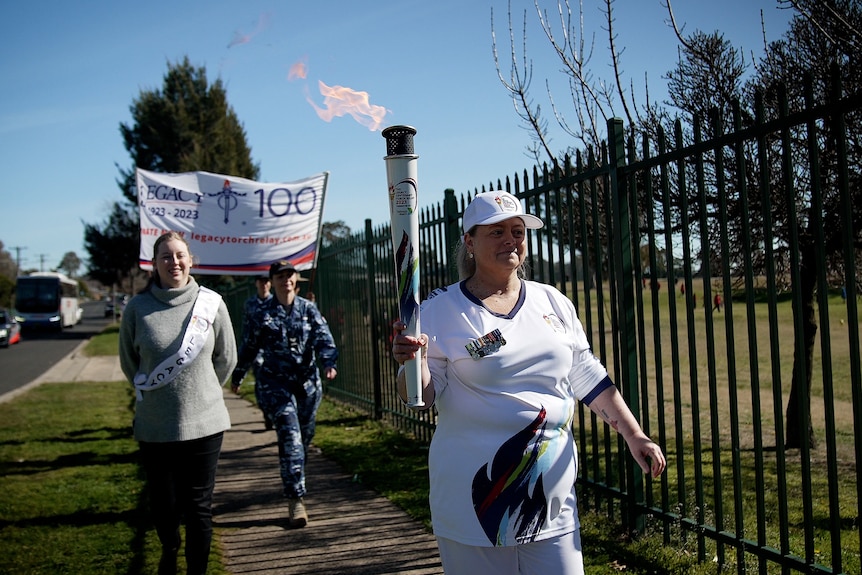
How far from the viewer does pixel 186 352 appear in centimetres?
436

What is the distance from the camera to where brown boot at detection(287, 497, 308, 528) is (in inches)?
227

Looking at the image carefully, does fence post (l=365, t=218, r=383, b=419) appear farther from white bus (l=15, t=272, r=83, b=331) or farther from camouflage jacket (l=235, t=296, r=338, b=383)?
→ white bus (l=15, t=272, r=83, b=331)

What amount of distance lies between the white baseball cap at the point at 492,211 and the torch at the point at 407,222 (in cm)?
35

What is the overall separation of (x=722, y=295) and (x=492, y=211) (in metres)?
4.58

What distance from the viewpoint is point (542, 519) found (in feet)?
8.64

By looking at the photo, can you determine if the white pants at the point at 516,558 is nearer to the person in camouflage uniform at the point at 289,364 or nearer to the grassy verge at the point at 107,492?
the grassy verge at the point at 107,492

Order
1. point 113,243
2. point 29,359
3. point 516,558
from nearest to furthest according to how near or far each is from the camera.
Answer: point 516,558 → point 29,359 → point 113,243

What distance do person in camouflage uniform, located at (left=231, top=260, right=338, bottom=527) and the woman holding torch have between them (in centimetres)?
335

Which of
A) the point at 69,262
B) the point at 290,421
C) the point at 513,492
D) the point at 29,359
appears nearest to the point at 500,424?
the point at 513,492

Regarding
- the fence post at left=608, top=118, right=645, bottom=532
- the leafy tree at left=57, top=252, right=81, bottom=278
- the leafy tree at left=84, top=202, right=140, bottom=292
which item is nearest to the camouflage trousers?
the fence post at left=608, top=118, right=645, bottom=532

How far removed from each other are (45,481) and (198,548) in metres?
4.09

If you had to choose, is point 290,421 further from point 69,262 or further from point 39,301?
point 69,262

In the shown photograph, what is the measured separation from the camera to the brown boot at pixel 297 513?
5.77 m

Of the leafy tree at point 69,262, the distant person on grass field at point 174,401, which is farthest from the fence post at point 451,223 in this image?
the leafy tree at point 69,262
